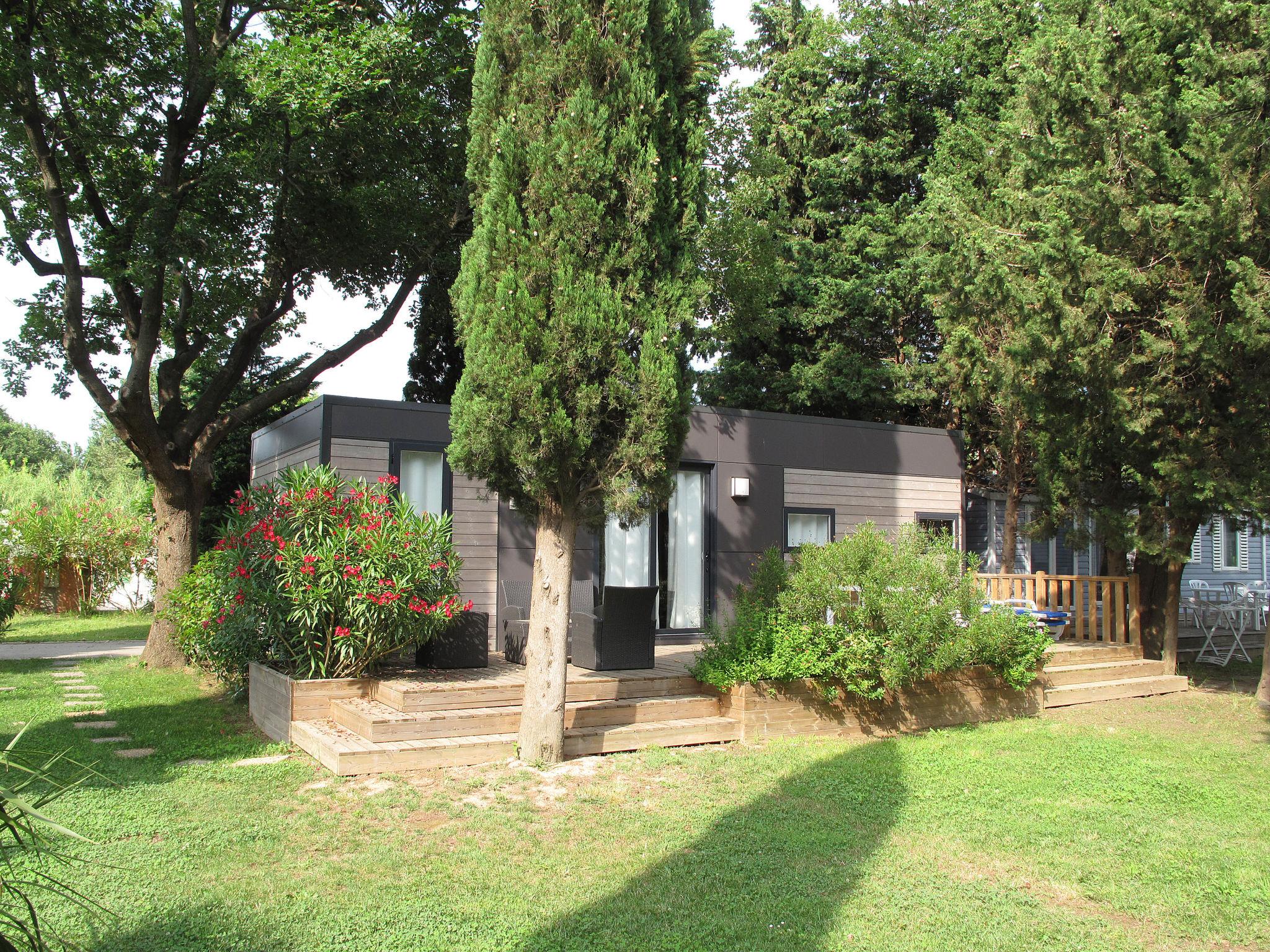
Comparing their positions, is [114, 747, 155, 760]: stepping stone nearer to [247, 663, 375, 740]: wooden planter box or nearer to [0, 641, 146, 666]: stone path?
[247, 663, 375, 740]: wooden planter box

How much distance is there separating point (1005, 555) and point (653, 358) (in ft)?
38.9

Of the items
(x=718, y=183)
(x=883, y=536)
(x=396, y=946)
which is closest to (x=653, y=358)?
(x=883, y=536)

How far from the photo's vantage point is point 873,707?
7.22 m

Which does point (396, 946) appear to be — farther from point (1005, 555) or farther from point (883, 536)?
point (1005, 555)

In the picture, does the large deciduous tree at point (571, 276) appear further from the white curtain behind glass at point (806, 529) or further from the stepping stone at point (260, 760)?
the white curtain behind glass at point (806, 529)

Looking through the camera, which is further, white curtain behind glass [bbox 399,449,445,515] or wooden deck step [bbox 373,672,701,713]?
white curtain behind glass [bbox 399,449,445,515]

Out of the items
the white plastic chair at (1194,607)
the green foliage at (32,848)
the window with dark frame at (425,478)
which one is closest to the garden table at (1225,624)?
the white plastic chair at (1194,607)

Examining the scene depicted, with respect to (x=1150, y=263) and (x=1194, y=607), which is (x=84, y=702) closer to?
(x=1150, y=263)

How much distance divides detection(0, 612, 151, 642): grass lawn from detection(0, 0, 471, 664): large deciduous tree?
3.88m

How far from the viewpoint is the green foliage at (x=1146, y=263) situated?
8.38m

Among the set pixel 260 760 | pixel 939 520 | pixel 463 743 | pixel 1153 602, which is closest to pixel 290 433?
pixel 260 760

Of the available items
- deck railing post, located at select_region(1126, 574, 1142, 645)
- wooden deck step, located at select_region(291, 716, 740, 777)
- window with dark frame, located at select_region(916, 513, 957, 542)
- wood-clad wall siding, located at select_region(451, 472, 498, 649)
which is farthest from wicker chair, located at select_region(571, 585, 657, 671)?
deck railing post, located at select_region(1126, 574, 1142, 645)

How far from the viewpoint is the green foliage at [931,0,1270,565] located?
Result: 27.5 ft

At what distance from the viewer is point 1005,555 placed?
51.3 feet
